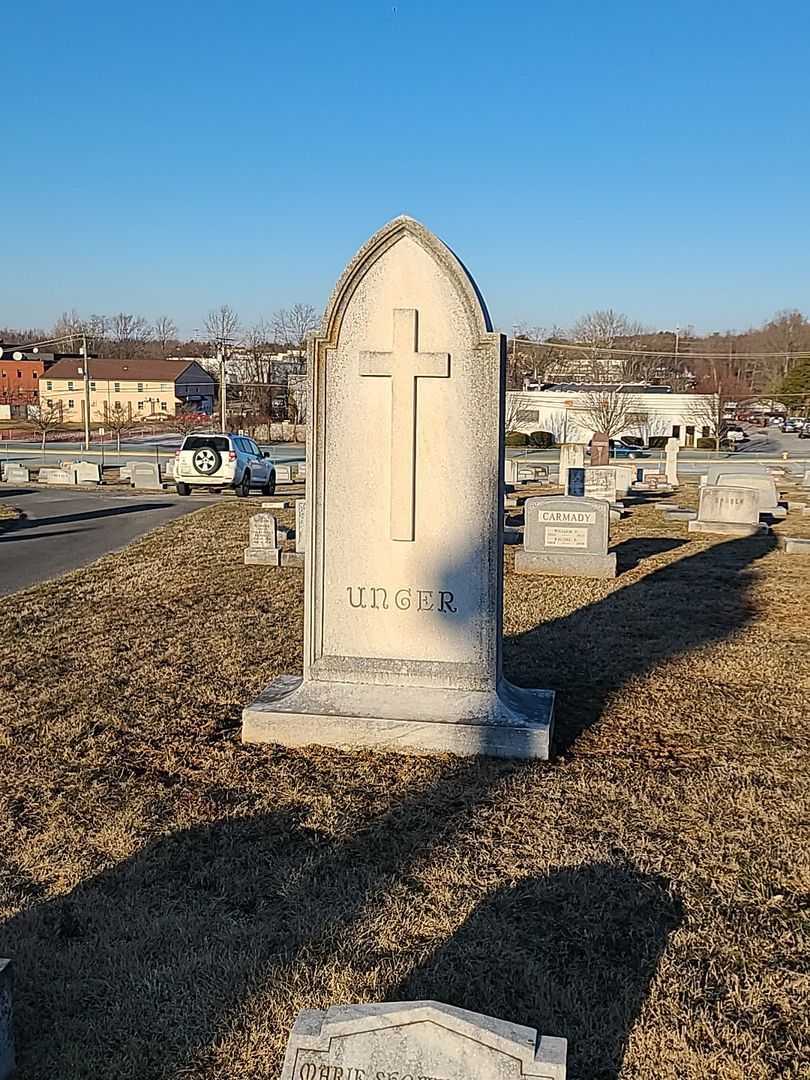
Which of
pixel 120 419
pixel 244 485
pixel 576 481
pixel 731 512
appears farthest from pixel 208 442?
pixel 120 419

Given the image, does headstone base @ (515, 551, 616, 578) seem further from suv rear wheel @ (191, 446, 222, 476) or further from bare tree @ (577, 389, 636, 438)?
bare tree @ (577, 389, 636, 438)

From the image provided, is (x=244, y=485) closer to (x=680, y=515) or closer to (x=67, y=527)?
(x=67, y=527)

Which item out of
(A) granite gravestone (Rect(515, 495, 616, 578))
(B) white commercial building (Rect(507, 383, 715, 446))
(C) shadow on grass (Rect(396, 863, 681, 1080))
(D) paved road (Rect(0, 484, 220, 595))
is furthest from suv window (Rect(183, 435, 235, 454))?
(B) white commercial building (Rect(507, 383, 715, 446))

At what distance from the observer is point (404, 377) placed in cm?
510

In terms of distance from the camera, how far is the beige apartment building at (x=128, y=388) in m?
79.4

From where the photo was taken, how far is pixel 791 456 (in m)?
47.3

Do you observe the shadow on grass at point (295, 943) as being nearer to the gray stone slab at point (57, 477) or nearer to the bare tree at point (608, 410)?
the gray stone slab at point (57, 477)

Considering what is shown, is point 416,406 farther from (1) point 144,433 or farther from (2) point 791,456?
(1) point 144,433

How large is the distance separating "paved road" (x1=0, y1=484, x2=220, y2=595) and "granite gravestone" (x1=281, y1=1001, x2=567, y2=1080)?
372 inches

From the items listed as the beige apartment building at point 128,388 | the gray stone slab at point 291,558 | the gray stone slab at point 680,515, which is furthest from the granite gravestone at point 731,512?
the beige apartment building at point 128,388

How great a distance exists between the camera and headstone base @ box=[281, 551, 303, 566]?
39.6 ft

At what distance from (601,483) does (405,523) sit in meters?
17.2

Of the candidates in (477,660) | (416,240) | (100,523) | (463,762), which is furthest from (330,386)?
(100,523)

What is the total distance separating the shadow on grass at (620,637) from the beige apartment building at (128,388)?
7181cm
